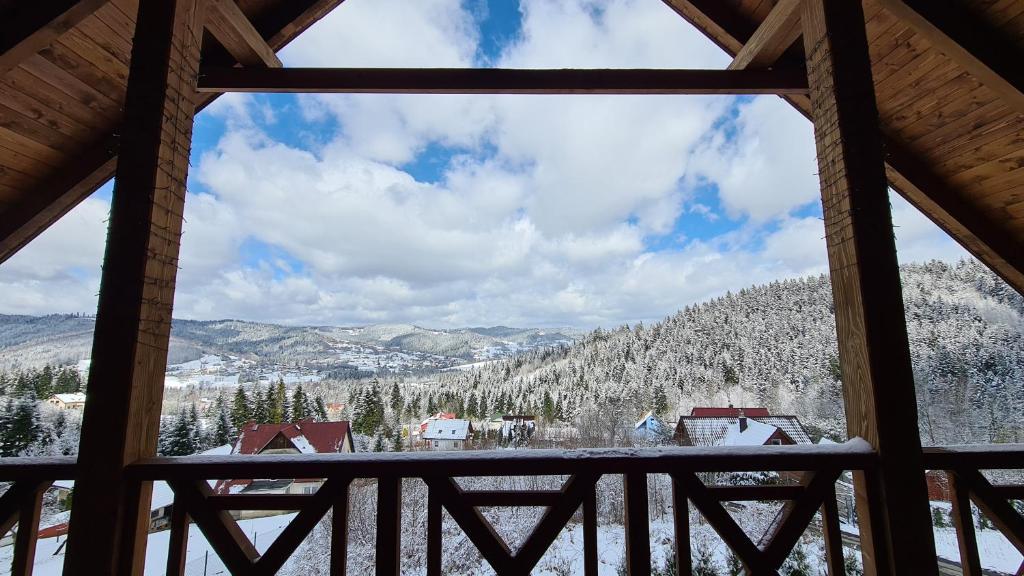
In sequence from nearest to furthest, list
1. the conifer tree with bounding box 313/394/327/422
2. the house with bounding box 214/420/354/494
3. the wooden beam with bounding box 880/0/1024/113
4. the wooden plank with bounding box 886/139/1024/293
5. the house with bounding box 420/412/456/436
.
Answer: the wooden beam with bounding box 880/0/1024/113
the wooden plank with bounding box 886/139/1024/293
the house with bounding box 214/420/354/494
the conifer tree with bounding box 313/394/327/422
the house with bounding box 420/412/456/436

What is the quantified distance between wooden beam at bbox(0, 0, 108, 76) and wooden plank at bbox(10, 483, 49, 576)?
5.01 ft

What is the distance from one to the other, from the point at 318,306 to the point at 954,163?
4860cm

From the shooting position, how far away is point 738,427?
34.0 ft

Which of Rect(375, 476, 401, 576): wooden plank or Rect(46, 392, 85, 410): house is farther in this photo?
Rect(46, 392, 85, 410): house

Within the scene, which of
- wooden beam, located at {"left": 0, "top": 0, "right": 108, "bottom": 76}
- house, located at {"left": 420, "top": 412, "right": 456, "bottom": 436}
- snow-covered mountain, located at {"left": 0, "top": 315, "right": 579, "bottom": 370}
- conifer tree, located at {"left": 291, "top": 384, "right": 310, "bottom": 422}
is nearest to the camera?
wooden beam, located at {"left": 0, "top": 0, "right": 108, "bottom": 76}

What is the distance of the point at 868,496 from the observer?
52.0 inches

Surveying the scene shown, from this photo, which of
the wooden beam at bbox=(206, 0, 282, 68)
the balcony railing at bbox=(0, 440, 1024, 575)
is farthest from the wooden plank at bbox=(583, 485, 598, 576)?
the wooden beam at bbox=(206, 0, 282, 68)

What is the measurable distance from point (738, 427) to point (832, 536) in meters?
10.5

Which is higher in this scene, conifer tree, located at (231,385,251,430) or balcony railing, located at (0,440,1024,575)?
balcony railing, located at (0,440,1024,575)

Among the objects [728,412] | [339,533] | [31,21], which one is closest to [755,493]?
[339,533]

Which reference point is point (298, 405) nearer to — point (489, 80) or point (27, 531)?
point (27, 531)

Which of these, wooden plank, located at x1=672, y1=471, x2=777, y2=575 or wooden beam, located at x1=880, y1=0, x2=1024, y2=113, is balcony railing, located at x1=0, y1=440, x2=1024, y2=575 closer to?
wooden plank, located at x1=672, y1=471, x2=777, y2=575

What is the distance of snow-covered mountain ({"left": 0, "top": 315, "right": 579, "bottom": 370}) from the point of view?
426cm

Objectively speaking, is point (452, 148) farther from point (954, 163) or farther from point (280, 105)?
point (954, 163)
